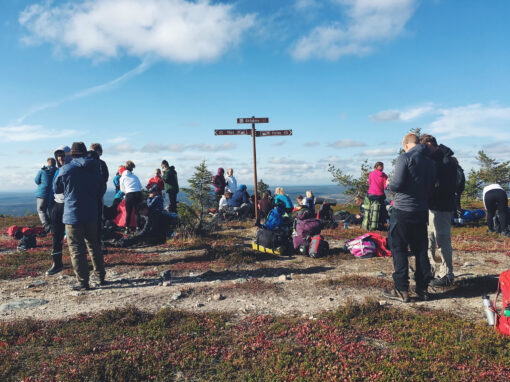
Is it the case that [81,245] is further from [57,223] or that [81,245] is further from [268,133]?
[268,133]

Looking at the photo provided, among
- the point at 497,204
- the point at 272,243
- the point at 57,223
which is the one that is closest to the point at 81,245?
the point at 57,223

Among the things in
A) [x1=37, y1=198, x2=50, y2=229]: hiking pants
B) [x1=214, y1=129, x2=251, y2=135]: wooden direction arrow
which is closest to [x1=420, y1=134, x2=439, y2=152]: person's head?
[x1=214, y1=129, x2=251, y2=135]: wooden direction arrow

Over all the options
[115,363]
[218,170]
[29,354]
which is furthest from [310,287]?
[218,170]

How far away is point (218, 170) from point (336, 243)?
9.58 metres

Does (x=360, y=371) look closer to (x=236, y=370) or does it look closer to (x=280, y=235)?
(x=236, y=370)

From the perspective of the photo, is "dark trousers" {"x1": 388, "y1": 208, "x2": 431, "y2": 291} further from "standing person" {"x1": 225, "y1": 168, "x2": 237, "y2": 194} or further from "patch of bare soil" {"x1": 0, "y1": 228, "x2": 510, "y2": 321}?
"standing person" {"x1": 225, "y1": 168, "x2": 237, "y2": 194}

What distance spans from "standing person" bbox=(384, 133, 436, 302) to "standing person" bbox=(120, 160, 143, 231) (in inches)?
364

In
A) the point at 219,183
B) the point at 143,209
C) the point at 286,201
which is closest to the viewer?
the point at 143,209

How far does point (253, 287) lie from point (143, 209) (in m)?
6.44

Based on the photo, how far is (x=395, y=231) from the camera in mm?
6004

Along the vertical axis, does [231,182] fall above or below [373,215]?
above

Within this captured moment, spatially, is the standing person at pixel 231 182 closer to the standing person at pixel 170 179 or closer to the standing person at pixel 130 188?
the standing person at pixel 170 179

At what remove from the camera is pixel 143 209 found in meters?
11.8

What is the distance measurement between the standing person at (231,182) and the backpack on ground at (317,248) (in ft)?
30.4
